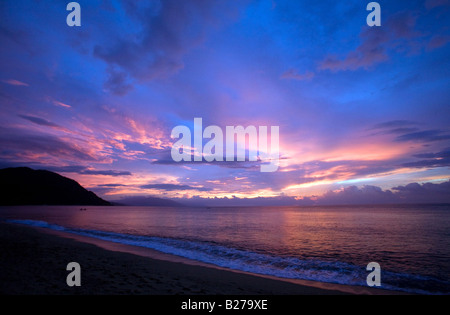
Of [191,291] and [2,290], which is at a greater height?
[2,290]

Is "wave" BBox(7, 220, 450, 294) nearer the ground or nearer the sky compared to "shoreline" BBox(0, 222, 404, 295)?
nearer the ground

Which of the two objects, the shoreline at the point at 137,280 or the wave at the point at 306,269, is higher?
the shoreline at the point at 137,280

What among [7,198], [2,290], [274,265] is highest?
[2,290]

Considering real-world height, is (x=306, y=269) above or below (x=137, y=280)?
below

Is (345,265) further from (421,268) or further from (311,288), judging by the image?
(311,288)

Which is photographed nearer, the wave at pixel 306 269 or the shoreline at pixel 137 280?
the shoreline at pixel 137 280

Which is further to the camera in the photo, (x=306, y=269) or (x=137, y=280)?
(x=306, y=269)

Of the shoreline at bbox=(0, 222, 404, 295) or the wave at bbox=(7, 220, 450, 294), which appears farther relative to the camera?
the wave at bbox=(7, 220, 450, 294)
